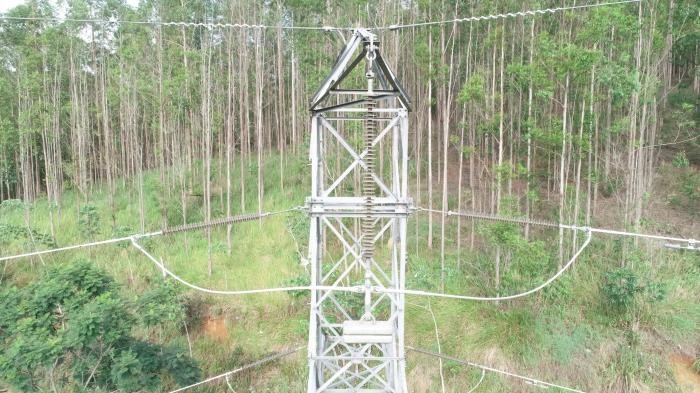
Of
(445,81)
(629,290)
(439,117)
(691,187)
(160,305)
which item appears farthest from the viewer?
(439,117)

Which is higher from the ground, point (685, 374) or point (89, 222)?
point (89, 222)

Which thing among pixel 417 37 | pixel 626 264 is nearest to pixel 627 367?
pixel 626 264

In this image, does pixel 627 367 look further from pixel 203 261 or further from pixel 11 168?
pixel 11 168

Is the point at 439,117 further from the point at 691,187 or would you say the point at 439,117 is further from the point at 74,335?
the point at 74,335

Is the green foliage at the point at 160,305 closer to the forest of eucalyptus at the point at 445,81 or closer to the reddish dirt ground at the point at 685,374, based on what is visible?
the forest of eucalyptus at the point at 445,81

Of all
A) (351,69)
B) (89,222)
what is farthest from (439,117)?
(89,222)

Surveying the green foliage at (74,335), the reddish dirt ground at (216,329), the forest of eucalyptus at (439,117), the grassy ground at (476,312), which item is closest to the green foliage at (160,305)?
the forest of eucalyptus at (439,117)
